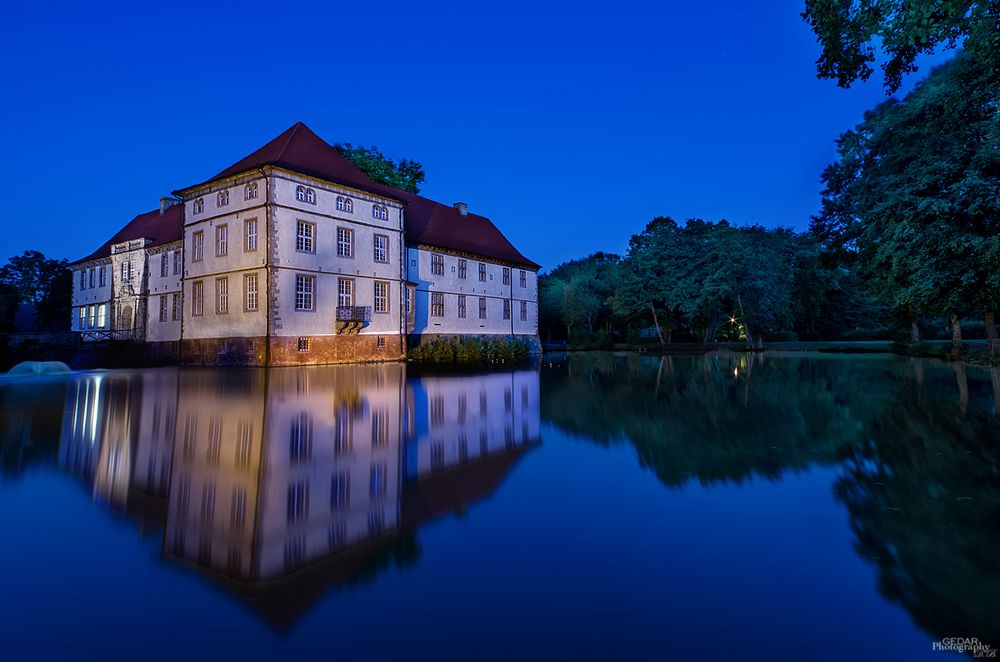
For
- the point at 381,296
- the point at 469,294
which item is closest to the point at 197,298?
the point at 381,296

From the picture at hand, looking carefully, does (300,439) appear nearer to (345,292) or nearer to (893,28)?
(893,28)

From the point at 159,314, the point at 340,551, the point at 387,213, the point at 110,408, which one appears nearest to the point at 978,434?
the point at 340,551

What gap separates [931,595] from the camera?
8.61 ft

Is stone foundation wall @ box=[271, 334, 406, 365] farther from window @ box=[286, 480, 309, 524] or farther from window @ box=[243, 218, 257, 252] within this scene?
window @ box=[286, 480, 309, 524]

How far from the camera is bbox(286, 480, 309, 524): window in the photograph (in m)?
3.82

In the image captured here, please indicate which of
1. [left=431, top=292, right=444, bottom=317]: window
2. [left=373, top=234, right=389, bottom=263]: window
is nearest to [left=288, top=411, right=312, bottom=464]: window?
[left=373, top=234, right=389, bottom=263]: window

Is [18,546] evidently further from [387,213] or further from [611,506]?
[387,213]

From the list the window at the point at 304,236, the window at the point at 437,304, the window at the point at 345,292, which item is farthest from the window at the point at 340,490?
the window at the point at 437,304

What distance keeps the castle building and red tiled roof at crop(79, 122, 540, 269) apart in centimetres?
12

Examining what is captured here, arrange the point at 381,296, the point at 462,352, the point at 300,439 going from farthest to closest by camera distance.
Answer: the point at 381,296 → the point at 462,352 → the point at 300,439

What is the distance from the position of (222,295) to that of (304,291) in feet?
15.2

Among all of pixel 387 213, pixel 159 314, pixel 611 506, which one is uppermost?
pixel 387 213

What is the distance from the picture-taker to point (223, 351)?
26.9 m

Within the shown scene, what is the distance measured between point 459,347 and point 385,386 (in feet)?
47.3
